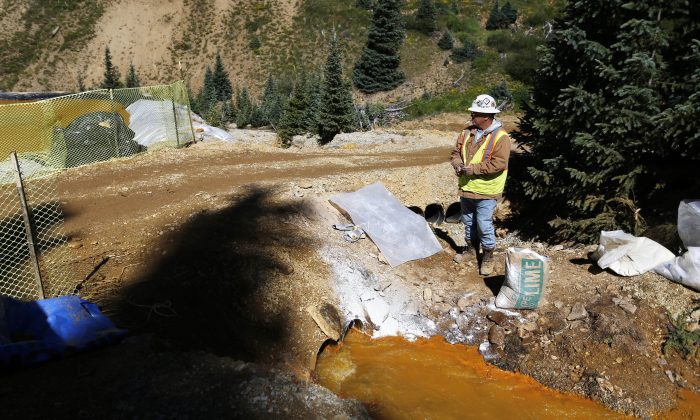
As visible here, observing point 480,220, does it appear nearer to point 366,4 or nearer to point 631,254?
point 631,254

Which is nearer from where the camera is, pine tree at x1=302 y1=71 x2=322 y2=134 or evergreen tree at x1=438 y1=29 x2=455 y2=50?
pine tree at x1=302 y1=71 x2=322 y2=134

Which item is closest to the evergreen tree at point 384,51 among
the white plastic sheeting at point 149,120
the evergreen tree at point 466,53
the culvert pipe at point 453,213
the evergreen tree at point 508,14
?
the evergreen tree at point 466,53

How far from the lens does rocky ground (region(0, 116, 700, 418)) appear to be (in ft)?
11.5

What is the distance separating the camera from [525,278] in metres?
5.23

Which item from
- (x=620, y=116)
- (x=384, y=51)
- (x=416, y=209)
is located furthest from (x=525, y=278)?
(x=384, y=51)

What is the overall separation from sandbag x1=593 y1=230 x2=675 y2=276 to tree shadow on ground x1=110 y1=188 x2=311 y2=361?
385 centimetres

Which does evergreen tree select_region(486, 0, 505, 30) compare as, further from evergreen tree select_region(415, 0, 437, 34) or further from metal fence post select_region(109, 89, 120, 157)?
metal fence post select_region(109, 89, 120, 157)

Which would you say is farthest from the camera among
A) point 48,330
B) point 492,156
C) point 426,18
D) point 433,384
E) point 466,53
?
point 426,18

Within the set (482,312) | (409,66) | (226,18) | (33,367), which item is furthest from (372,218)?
(226,18)

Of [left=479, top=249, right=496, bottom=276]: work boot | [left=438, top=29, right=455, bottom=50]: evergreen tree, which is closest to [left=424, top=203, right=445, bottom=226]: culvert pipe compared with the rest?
[left=479, top=249, right=496, bottom=276]: work boot

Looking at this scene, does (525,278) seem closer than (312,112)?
Yes

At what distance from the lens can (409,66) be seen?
134ft

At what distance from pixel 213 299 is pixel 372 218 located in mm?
3108

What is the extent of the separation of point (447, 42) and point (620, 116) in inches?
1511
